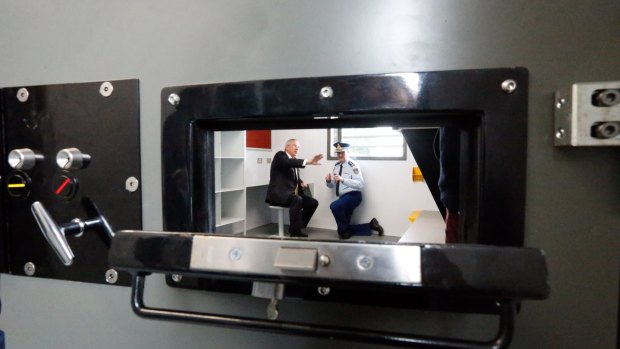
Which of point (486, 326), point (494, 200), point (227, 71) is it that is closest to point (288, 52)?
point (227, 71)

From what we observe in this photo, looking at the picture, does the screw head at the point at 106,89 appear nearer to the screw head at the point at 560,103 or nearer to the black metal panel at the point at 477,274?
the black metal panel at the point at 477,274

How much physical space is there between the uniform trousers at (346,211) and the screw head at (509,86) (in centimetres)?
183

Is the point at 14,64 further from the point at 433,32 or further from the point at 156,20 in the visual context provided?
the point at 433,32

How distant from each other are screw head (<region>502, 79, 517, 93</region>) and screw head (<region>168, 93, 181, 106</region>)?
0.45m

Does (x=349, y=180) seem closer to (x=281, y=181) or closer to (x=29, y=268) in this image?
(x=281, y=181)

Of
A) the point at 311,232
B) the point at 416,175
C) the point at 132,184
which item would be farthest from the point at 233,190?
the point at 132,184

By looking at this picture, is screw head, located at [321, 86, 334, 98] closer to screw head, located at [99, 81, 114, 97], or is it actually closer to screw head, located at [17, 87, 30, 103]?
screw head, located at [99, 81, 114, 97]

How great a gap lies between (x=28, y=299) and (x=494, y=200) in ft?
2.68

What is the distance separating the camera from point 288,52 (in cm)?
49

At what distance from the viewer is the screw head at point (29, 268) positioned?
2.01 feet

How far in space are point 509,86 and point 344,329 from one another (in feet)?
1.13

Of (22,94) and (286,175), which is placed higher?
(22,94)

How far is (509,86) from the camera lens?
0.40m

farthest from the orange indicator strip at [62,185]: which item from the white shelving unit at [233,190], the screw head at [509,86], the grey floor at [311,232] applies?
the white shelving unit at [233,190]
